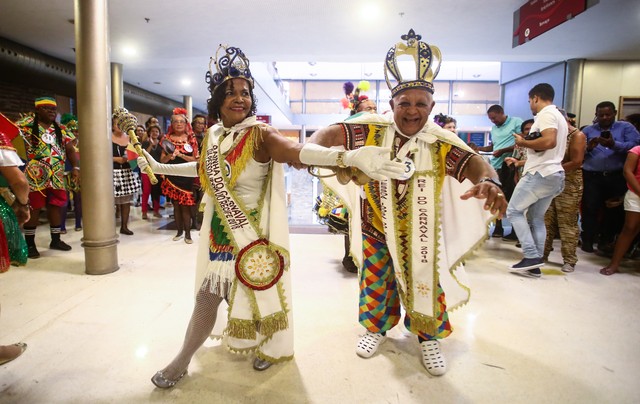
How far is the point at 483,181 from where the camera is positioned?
1493 millimetres

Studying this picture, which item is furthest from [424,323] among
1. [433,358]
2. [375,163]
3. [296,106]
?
[296,106]

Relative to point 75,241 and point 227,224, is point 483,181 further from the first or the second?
point 75,241

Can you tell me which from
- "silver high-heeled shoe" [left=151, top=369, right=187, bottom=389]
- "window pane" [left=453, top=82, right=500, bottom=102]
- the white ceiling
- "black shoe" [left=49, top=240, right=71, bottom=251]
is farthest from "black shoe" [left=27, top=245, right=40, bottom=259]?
"window pane" [left=453, top=82, right=500, bottom=102]

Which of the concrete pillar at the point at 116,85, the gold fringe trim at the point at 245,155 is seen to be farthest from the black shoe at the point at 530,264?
the concrete pillar at the point at 116,85

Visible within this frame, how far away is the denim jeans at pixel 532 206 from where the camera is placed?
3.32 m

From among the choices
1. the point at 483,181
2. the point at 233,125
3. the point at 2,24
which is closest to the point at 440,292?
the point at 483,181

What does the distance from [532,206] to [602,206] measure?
5.08 ft

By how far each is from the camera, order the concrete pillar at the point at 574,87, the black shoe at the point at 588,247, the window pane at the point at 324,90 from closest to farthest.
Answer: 1. the black shoe at the point at 588,247
2. the concrete pillar at the point at 574,87
3. the window pane at the point at 324,90

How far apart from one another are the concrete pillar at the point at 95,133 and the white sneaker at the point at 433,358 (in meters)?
2.93

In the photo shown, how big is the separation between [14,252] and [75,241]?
127 inches

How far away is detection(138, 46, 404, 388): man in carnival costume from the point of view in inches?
66.0

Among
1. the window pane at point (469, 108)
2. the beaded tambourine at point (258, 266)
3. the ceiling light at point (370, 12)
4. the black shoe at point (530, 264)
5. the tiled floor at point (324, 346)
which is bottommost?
the tiled floor at point (324, 346)

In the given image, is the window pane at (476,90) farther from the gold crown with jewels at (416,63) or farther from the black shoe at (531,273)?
the gold crown with jewels at (416,63)

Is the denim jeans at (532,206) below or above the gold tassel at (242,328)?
above
